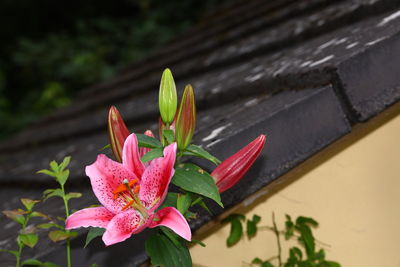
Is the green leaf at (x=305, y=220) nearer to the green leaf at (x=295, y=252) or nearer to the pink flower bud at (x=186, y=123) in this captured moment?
the green leaf at (x=295, y=252)

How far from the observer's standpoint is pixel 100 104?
316 cm

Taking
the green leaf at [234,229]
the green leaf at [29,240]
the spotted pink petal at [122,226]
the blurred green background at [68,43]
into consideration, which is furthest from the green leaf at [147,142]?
the blurred green background at [68,43]

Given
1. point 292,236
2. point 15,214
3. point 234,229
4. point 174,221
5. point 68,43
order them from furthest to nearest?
point 68,43 < point 292,236 < point 234,229 < point 15,214 < point 174,221

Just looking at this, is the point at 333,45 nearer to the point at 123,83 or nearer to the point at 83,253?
the point at 83,253

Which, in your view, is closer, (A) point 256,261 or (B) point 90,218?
(B) point 90,218

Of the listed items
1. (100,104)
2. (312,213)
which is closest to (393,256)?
(312,213)

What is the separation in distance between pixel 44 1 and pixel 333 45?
8905mm

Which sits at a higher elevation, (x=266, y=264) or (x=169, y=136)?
(x=169, y=136)

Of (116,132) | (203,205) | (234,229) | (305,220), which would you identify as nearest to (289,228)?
(305,220)

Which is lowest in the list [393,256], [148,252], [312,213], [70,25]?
[393,256]

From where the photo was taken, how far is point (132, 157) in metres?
0.86

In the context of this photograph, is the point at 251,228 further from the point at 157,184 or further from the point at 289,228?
the point at 157,184

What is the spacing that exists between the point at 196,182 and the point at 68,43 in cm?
681

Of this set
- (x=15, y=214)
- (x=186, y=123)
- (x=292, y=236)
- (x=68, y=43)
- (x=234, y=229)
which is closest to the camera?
(x=186, y=123)
